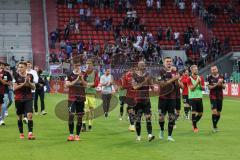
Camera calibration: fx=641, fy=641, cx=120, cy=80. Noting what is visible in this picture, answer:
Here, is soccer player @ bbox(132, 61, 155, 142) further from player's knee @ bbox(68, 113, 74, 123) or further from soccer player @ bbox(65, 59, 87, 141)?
player's knee @ bbox(68, 113, 74, 123)

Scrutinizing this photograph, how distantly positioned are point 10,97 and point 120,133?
6.02 metres

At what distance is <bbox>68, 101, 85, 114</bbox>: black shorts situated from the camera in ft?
55.4

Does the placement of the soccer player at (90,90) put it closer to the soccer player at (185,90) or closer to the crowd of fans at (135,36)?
the soccer player at (185,90)

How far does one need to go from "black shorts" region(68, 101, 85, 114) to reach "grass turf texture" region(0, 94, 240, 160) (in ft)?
2.74

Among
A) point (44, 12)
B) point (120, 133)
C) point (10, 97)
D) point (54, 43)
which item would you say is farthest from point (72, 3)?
point (120, 133)

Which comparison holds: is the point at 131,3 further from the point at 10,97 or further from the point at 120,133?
the point at 120,133

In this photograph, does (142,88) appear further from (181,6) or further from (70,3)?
(181,6)

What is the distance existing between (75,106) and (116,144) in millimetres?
1530

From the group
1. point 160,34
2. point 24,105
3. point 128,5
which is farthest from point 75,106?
point 128,5

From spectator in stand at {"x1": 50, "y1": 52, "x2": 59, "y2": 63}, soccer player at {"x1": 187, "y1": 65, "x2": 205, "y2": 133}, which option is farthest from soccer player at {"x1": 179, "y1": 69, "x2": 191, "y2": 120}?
spectator in stand at {"x1": 50, "y1": 52, "x2": 59, "y2": 63}

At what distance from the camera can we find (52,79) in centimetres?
4531

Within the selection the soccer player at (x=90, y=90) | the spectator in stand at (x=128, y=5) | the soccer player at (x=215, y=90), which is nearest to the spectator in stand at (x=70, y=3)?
the spectator in stand at (x=128, y=5)

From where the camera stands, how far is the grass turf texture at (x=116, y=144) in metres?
14.3

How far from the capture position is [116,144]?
53.9ft
